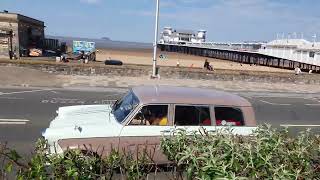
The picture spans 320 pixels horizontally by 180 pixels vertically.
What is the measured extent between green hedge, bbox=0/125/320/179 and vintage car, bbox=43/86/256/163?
2.87m

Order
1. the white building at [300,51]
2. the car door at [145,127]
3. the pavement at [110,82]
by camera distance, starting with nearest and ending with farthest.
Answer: the car door at [145,127] < the pavement at [110,82] < the white building at [300,51]

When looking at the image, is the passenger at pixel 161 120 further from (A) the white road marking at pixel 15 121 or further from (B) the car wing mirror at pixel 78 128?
(A) the white road marking at pixel 15 121

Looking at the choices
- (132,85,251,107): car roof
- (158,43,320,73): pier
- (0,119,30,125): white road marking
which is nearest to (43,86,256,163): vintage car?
(132,85,251,107): car roof

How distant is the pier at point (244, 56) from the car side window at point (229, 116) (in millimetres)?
48374

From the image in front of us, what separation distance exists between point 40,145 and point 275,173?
7.62 ft

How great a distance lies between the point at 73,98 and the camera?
17734 millimetres

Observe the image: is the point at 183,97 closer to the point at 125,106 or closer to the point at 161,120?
the point at 161,120

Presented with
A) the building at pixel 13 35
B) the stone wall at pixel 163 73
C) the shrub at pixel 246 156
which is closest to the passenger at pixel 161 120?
the shrub at pixel 246 156

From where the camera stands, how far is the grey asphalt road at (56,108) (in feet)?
34.9

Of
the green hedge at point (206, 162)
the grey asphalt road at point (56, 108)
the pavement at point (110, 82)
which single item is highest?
the green hedge at point (206, 162)

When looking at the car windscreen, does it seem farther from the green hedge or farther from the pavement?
the pavement

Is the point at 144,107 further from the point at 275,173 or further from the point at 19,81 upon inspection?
the point at 19,81

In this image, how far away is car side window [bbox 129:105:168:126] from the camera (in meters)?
7.05

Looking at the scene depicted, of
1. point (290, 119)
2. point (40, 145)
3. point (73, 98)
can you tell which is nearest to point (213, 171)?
point (40, 145)
